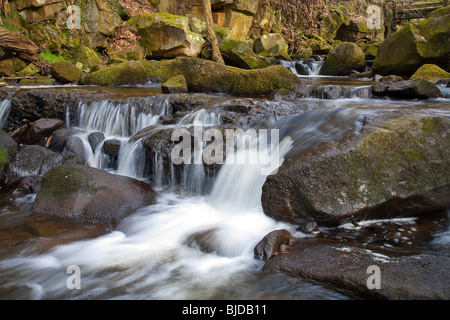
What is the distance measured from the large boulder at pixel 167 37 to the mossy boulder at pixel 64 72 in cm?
534

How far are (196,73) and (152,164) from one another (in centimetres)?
435

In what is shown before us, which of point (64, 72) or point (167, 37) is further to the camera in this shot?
point (167, 37)

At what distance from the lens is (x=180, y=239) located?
411cm

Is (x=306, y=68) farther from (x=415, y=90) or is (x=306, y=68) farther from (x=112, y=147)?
(x=112, y=147)

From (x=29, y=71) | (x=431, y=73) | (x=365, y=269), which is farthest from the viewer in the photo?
(x=29, y=71)

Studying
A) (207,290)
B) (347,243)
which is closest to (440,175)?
(347,243)

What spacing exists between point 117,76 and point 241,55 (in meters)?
5.16

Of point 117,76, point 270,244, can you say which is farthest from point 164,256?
point 117,76

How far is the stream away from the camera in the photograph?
3098 millimetres

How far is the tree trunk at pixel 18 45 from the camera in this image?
480 inches

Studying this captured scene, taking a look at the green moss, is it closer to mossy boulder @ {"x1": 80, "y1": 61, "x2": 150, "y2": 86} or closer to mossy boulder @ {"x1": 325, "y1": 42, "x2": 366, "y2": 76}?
mossy boulder @ {"x1": 80, "y1": 61, "x2": 150, "y2": 86}

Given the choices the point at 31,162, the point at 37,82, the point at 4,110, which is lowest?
the point at 31,162

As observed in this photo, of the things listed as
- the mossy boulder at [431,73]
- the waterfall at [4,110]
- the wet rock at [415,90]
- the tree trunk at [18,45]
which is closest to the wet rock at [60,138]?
the waterfall at [4,110]

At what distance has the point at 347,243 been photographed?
360 centimetres
